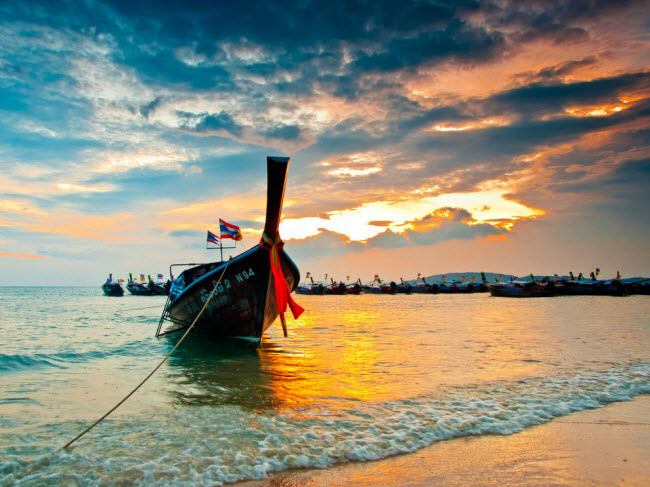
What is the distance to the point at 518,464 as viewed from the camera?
4215 mm

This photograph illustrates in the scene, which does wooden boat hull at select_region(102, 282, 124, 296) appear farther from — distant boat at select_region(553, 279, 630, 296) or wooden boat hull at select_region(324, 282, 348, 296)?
distant boat at select_region(553, 279, 630, 296)

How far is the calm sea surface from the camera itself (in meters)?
4.40

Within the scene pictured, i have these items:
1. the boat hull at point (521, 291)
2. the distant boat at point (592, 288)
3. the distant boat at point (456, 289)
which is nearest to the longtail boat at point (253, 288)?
the boat hull at point (521, 291)

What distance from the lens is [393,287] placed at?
82812 millimetres

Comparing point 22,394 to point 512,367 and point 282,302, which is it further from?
point 512,367

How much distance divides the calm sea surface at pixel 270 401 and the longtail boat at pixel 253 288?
106 cm

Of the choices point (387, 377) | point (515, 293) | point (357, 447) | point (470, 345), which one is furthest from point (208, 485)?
point (515, 293)

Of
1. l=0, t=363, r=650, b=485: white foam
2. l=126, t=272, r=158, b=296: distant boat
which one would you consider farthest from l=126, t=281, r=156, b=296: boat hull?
l=0, t=363, r=650, b=485: white foam

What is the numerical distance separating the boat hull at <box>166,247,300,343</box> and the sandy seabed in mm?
7239

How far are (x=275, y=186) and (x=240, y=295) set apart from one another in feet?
15.8

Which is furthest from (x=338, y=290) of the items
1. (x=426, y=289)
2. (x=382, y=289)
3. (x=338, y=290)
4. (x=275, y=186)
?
(x=275, y=186)

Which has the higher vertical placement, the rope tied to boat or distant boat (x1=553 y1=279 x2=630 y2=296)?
the rope tied to boat

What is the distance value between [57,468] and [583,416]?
7.38 m

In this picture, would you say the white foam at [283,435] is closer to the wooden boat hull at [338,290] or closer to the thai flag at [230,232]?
the thai flag at [230,232]
